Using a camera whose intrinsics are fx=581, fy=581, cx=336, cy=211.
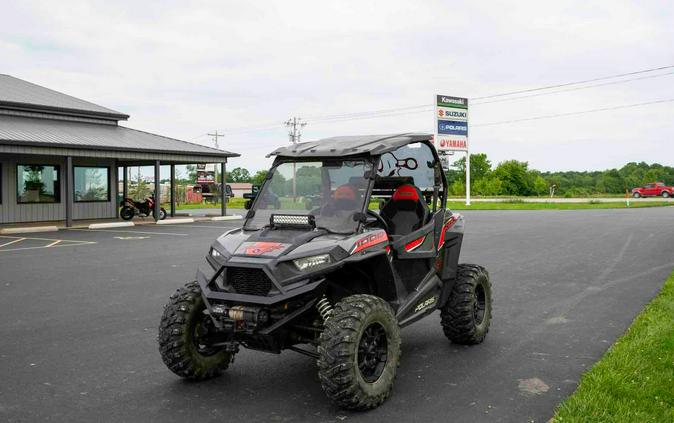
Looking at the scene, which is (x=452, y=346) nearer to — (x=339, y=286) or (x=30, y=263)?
(x=339, y=286)

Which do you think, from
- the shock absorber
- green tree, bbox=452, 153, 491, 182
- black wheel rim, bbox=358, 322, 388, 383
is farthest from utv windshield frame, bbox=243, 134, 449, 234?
green tree, bbox=452, 153, 491, 182

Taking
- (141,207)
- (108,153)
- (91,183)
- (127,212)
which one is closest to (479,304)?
(108,153)

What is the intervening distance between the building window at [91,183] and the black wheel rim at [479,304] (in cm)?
2326

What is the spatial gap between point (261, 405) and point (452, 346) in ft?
8.01

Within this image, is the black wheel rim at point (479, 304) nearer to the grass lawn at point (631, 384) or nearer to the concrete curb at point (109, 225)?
the grass lawn at point (631, 384)

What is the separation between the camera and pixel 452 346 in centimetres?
Answer: 612

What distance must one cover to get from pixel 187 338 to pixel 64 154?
63.9 ft

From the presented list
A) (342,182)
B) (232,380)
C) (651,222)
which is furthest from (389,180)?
(651,222)

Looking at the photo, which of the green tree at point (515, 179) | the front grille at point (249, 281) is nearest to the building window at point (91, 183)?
the front grille at point (249, 281)

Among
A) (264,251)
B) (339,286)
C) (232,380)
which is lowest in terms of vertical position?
(232,380)

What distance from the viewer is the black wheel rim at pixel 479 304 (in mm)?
6352

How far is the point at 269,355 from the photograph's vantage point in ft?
19.1

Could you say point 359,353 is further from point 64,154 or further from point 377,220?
point 64,154

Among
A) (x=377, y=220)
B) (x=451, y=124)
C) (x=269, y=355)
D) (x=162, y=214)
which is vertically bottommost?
(x=269, y=355)
